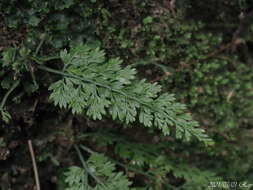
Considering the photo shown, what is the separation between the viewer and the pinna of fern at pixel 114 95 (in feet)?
6.59

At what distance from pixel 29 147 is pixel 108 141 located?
63 centimetres

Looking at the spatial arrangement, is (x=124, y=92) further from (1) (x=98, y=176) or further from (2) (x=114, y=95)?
(1) (x=98, y=176)

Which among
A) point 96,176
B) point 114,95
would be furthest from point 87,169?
point 114,95

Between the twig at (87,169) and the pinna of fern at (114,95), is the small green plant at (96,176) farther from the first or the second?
the pinna of fern at (114,95)

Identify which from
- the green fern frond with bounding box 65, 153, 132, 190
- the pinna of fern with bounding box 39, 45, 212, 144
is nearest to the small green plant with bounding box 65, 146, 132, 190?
the green fern frond with bounding box 65, 153, 132, 190

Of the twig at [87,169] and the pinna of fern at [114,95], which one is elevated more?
the pinna of fern at [114,95]

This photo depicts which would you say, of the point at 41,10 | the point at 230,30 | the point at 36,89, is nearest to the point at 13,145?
the point at 36,89

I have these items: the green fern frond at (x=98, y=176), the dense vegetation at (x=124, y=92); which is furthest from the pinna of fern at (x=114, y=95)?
the green fern frond at (x=98, y=176)

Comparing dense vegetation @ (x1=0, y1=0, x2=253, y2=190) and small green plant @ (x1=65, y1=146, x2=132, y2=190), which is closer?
dense vegetation @ (x1=0, y1=0, x2=253, y2=190)

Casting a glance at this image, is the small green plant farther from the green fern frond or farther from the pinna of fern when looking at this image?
the pinna of fern

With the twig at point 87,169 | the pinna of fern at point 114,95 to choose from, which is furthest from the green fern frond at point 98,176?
the pinna of fern at point 114,95

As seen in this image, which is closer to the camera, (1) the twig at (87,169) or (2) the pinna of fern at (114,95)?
(2) the pinna of fern at (114,95)

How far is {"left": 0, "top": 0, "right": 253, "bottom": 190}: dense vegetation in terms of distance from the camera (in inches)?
81.4

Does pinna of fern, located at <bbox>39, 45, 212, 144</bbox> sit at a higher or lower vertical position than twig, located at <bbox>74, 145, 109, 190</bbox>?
higher
